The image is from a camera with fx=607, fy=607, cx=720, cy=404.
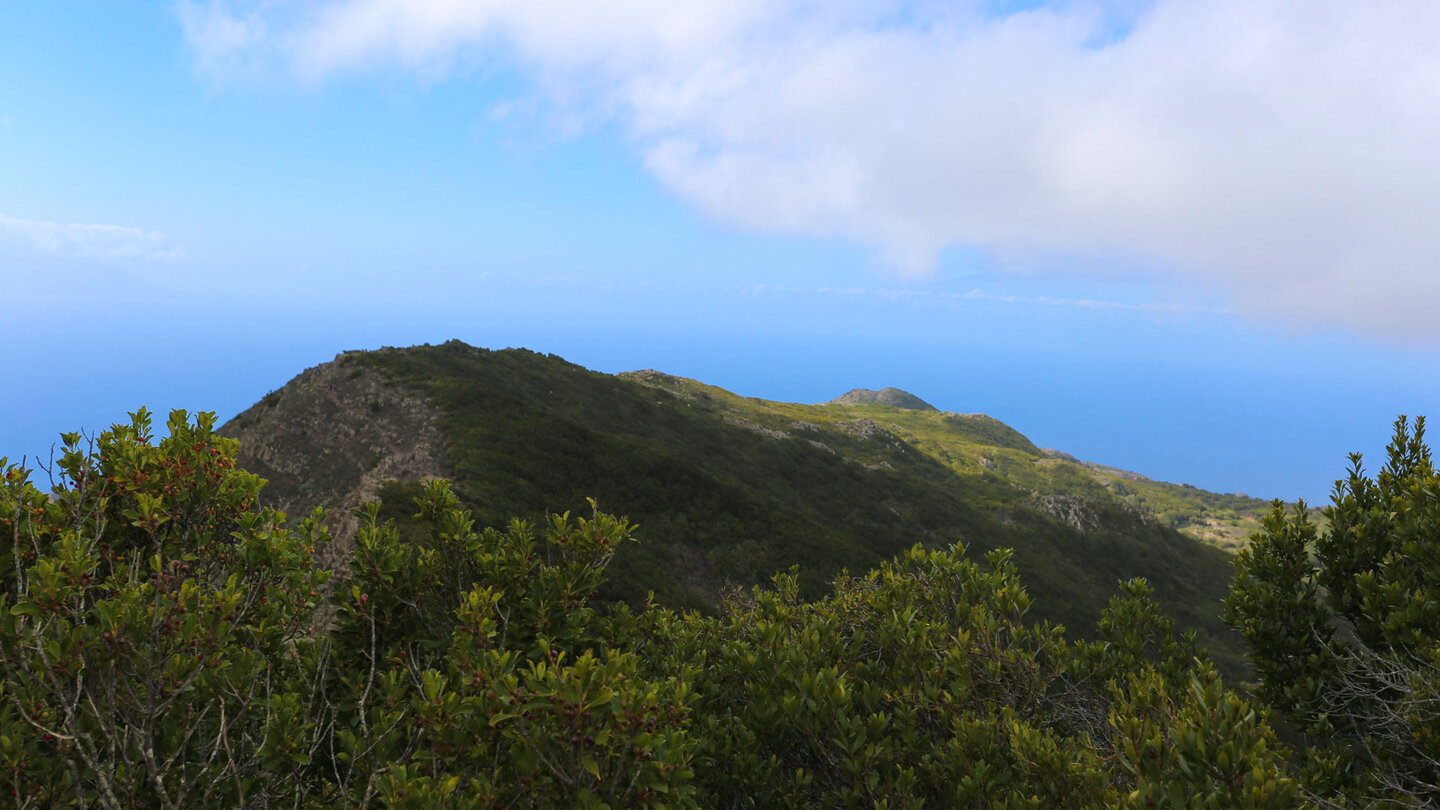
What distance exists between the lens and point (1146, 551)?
63094mm

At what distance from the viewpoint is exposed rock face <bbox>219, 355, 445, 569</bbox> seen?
104 ft

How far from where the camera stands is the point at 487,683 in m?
4.12

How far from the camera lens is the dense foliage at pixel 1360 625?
5.94m

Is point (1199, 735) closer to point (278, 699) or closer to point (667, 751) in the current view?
point (667, 751)

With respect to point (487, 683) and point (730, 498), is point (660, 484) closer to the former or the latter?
point (730, 498)

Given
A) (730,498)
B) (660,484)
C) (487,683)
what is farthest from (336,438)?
(487,683)

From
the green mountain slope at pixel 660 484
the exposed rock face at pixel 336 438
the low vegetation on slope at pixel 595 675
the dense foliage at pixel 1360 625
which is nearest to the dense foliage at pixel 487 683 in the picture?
the low vegetation on slope at pixel 595 675

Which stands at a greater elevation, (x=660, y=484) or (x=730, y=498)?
(x=660, y=484)

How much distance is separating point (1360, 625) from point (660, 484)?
34143mm

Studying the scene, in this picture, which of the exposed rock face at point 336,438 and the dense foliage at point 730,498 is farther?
the dense foliage at point 730,498

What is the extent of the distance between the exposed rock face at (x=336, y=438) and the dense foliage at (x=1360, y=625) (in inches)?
1163

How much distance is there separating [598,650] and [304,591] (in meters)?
2.99

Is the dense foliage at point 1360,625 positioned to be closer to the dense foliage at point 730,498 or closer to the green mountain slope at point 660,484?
the dense foliage at point 730,498

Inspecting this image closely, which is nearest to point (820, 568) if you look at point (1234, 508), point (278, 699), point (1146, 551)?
point (278, 699)
